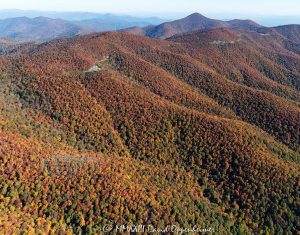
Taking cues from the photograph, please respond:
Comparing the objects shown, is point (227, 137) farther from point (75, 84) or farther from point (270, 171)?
point (75, 84)

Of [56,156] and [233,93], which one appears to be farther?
[233,93]

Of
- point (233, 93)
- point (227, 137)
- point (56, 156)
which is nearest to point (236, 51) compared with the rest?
point (233, 93)

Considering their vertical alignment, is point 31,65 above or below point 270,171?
above

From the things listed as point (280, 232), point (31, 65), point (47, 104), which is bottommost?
point (280, 232)

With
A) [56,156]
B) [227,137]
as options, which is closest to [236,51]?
[227,137]

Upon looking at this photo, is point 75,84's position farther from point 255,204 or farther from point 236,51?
point 236,51

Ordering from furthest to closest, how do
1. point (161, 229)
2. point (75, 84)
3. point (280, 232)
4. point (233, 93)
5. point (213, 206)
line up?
point (233, 93)
point (75, 84)
point (213, 206)
point (280, 232)
point (161, 229)

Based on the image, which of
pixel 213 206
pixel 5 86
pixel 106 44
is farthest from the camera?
pixel 106 44
